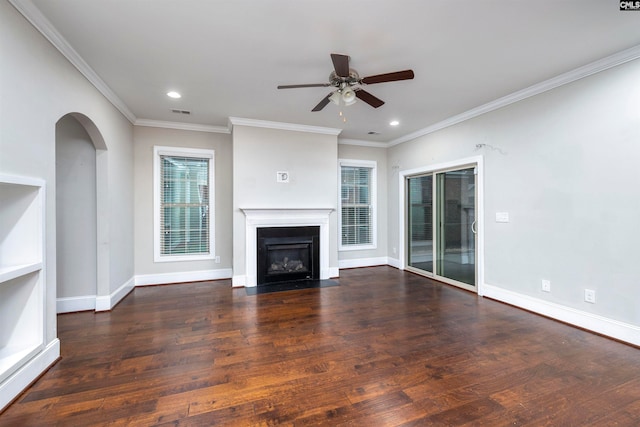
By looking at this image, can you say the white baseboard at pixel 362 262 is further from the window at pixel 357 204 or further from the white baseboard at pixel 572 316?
the white baseboard at pixel 572 316

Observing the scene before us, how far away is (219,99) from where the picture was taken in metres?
3.62

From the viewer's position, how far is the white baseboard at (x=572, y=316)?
2600mm

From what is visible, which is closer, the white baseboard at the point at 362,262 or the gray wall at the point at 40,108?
the gray wall at the point at 40,108

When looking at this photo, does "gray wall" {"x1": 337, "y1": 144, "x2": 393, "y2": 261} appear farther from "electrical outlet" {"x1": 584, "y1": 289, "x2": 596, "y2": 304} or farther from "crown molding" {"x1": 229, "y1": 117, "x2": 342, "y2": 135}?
"electrical outlet" {"x1": 584, "y1": 289, "x2": 596, "y2": 304}

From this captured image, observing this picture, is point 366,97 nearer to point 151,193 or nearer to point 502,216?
point 502,216

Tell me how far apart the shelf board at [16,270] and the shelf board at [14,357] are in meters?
0.55

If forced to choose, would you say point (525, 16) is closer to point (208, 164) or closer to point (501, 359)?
point (501, 359)

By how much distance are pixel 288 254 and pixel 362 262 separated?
1.82 m

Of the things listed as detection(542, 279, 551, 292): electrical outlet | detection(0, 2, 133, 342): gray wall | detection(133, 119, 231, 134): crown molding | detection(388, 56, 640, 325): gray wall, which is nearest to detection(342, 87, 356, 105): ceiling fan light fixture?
detection(388, 56, 640, 325): gray wall

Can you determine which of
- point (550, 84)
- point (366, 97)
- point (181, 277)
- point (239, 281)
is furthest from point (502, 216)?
point (181, 277)

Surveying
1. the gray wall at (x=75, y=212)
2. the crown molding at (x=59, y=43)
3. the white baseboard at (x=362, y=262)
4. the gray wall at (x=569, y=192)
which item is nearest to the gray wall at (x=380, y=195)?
the white baseboard at (x=362, y=262)

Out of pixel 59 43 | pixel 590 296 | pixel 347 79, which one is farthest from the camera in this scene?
pixel 590 296

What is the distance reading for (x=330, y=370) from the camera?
7.11 ft

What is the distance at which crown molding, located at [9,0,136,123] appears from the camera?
A: 1949 millimetres
